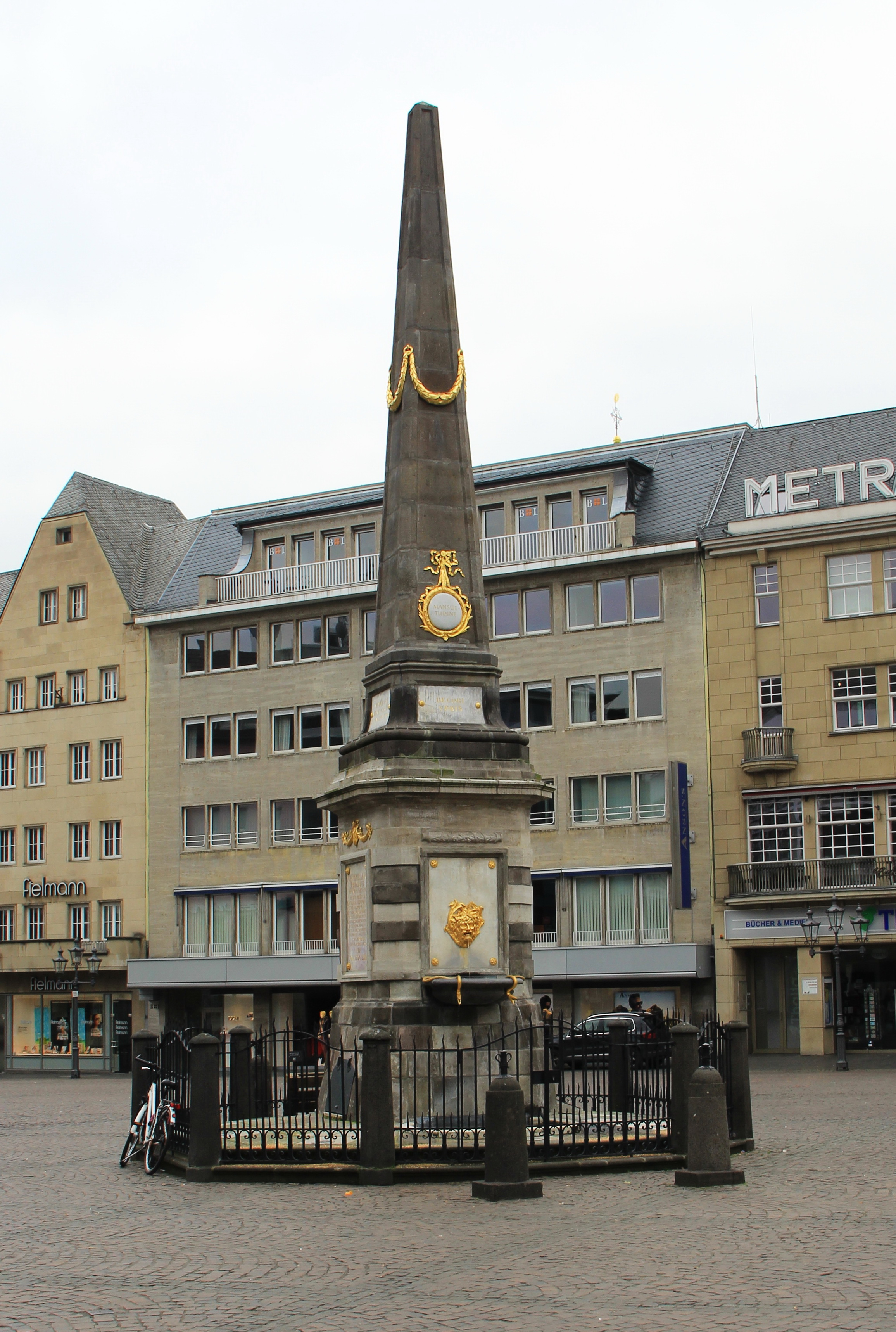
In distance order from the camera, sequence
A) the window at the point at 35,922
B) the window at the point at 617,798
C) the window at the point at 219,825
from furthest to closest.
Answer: the window at the point at 35,922 → the window at the point at 219,825 → the window at the point at 617,798

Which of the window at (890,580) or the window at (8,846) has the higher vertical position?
the window at (890,580)

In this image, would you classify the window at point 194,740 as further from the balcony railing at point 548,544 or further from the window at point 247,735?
the balcony railing at point 548,544

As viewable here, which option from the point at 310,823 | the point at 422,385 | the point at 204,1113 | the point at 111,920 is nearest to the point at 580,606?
the point at 310,823

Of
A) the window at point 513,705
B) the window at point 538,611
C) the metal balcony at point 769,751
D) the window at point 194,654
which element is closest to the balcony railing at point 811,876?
the metal balcony at point 769,751

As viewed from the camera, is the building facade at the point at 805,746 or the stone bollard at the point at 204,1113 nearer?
the stone bollard at the point at 204,1113

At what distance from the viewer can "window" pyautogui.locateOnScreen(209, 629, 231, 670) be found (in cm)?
5544

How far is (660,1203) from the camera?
13852 mm

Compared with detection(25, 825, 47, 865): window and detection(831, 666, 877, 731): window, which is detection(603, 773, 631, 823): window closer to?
detection(831, 666, 877, 731): window

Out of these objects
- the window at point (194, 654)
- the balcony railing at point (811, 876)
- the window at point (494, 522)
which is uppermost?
the window at point (494, 522)

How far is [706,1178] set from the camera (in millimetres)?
14766

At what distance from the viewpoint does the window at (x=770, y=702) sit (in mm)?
46719

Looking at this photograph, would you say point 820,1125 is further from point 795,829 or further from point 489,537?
point 489,537

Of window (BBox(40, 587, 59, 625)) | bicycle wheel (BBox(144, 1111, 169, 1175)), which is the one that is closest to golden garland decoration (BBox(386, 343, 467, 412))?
bicycle wheel (BBox(144, 1111, 169, 1175))

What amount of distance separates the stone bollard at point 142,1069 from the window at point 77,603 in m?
40.0
